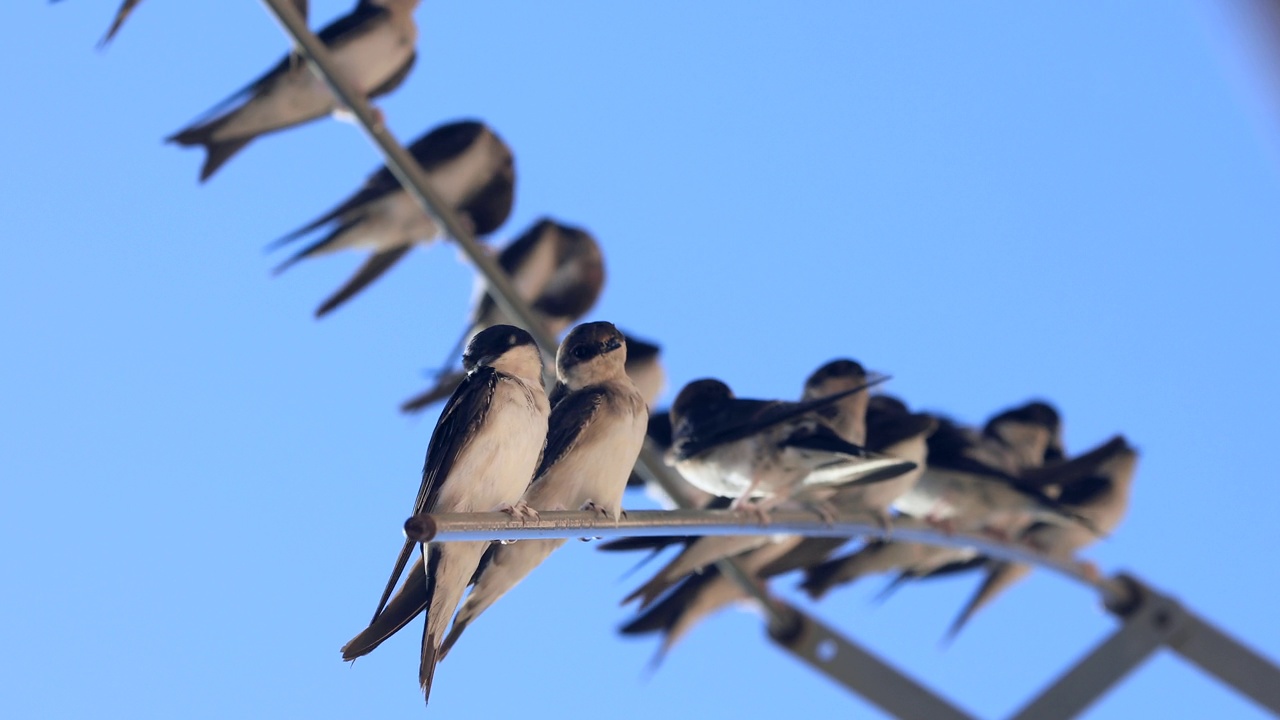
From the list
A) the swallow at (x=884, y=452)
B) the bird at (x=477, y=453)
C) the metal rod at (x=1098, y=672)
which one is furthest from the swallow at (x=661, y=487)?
the bird at (x=477, y=453)

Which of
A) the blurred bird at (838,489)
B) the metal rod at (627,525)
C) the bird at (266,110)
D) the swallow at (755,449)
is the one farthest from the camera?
the bird at (266,110)

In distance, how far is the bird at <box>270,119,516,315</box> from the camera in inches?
269

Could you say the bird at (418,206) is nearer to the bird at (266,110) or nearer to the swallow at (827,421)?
the bird at (266,110)

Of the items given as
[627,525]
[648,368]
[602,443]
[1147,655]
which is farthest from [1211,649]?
[627,525]

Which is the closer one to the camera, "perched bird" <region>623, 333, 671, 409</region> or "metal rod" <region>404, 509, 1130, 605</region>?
"metal rod" <region>404, 509, 1130, 605</region>

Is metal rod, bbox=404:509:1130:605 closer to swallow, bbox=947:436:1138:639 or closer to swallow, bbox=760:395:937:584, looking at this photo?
swallow, bbox=760:395:937:584

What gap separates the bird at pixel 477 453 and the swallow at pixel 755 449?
1.50 metres

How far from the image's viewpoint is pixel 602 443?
7.62 feet

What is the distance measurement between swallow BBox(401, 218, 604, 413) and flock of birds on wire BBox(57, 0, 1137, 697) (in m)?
0.01

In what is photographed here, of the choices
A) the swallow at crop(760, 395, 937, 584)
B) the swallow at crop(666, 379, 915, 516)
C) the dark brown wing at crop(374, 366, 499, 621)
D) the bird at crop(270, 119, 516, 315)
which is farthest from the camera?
the bird at crop(270, 119, 516, 315)

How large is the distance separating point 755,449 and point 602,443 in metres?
1.34

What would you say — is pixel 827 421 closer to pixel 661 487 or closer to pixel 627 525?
pixel 661 487

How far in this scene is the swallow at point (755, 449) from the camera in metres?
3.59

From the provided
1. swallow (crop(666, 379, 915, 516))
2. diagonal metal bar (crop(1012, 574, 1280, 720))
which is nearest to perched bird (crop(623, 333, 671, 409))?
diagonal metal bar (crop(1012, 574, 1280, 720))
